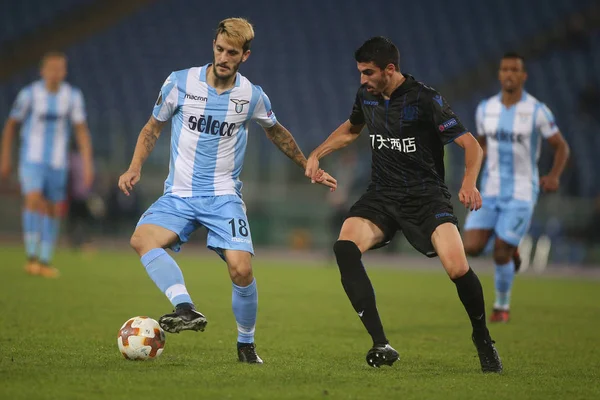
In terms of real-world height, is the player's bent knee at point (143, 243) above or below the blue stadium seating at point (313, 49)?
below

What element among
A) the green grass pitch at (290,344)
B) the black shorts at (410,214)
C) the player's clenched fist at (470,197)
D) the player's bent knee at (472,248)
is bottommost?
the green grass pitch at (290,344)

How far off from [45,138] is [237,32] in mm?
6704

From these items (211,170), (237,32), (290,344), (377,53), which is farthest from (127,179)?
(290,344)

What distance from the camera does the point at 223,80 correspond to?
634cm

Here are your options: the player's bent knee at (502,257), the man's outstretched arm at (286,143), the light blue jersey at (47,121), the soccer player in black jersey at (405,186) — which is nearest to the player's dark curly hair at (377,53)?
the soccer player in black jersey at (405,186)

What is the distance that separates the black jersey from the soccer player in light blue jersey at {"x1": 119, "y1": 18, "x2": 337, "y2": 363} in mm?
428

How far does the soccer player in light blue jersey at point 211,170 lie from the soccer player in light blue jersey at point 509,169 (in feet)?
11.6

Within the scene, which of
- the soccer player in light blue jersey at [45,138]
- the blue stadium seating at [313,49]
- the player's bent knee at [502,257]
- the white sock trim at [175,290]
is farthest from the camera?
the blue stadium seating at [313,49]

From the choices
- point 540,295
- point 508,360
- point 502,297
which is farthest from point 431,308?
point 508,360

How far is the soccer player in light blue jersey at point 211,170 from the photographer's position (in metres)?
6.09

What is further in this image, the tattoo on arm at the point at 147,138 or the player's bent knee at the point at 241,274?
the tattoo on arm at the point at 147,138

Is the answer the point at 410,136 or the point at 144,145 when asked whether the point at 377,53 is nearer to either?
the point at 410,136

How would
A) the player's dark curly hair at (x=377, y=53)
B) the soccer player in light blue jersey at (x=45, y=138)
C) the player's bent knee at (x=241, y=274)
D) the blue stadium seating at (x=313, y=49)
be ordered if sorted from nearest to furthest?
the player's bent knee at (x=241, y=274) < the player's dark curly hair at (x=377, y=53) < the soccer player in light blue jersey at (x=45, y=138) < the blue stadium seating at (x=313, y=49)

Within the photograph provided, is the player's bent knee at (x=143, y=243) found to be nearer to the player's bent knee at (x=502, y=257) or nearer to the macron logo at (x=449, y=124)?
the macron logo at (x=449, y=124)
